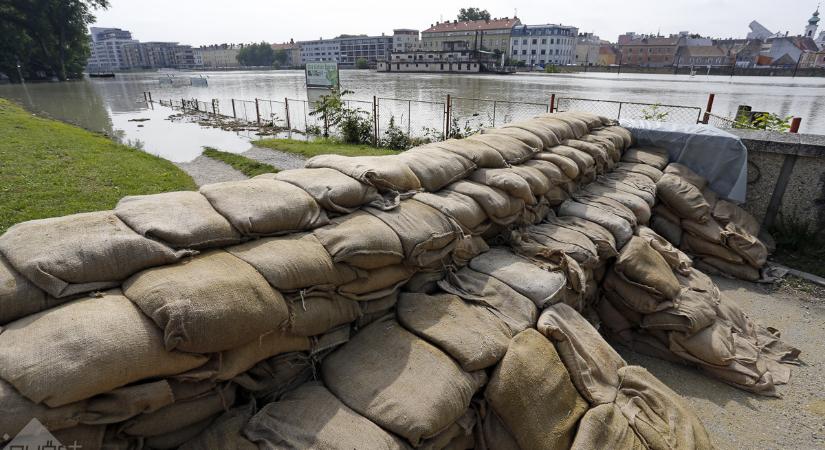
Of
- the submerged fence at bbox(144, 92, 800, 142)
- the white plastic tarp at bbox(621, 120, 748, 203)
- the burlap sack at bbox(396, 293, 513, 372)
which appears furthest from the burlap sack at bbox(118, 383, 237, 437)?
the submerged fence at bbox(144, 92, 800, 142)

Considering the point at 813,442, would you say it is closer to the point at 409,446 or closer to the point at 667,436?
the point at 667,436

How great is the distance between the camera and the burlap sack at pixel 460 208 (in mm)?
3506

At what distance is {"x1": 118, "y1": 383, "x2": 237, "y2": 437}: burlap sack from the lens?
1.89 m

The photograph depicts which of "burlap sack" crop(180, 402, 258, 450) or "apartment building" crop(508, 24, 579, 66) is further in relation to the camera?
"apartment building" crop(508, 24, 579, 66)

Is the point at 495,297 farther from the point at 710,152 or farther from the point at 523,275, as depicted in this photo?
the point at 710,152

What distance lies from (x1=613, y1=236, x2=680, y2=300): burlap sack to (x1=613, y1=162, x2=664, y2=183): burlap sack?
220 centimetres

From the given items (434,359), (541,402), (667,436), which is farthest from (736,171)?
(434,359)

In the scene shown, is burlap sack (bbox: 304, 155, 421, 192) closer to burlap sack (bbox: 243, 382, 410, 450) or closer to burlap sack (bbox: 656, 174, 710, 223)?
burlap sack (bbox: 243, 382, 410, 450)

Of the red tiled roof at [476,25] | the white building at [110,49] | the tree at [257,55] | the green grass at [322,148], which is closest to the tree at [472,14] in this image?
the red tiled roof at [476,25]

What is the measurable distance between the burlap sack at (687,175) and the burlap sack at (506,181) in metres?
3.50

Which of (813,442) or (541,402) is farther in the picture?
(813,442)

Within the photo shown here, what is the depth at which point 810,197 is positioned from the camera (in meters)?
6.21

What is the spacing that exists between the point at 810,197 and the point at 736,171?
1.00 meters

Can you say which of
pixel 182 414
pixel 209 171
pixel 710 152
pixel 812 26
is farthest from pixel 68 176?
pixel 812 26
